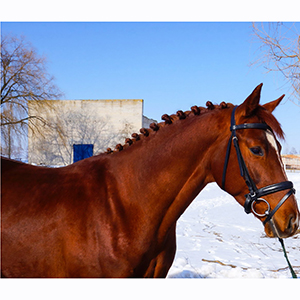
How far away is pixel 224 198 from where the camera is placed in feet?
34.9

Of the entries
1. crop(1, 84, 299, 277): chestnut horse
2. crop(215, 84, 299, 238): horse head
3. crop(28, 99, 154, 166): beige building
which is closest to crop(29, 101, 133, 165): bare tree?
crop(28, 99, 154, 166): beige building

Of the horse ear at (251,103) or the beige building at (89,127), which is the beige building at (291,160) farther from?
the horse ear at (251,103)

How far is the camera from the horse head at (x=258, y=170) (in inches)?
70.4

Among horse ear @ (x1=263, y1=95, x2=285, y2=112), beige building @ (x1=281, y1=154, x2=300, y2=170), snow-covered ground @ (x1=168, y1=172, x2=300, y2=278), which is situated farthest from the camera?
beige building @ (x1=281, y1=154, x2=300, y2=170)

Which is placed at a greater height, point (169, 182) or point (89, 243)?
point (169, 182)

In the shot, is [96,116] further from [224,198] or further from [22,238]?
[22,238]

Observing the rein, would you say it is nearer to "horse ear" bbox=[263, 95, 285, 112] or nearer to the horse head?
the horse head

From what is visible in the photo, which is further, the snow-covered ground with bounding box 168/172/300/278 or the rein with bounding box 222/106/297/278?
the snow-covered ground with bounding box 168/172/300/278

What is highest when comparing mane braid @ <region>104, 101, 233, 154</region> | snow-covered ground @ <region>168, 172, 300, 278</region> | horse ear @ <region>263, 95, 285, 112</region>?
horse ear @ <region>263, 95, 285, 112</region>

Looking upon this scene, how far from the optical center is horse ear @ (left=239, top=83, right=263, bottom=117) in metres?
1.87

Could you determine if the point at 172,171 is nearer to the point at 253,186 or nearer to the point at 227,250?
the point at 253,186

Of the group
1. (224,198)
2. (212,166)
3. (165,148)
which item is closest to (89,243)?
(165,148)

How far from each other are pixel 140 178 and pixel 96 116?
20.1 m

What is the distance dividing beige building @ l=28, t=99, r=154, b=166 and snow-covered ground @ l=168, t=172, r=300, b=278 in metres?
14.3
